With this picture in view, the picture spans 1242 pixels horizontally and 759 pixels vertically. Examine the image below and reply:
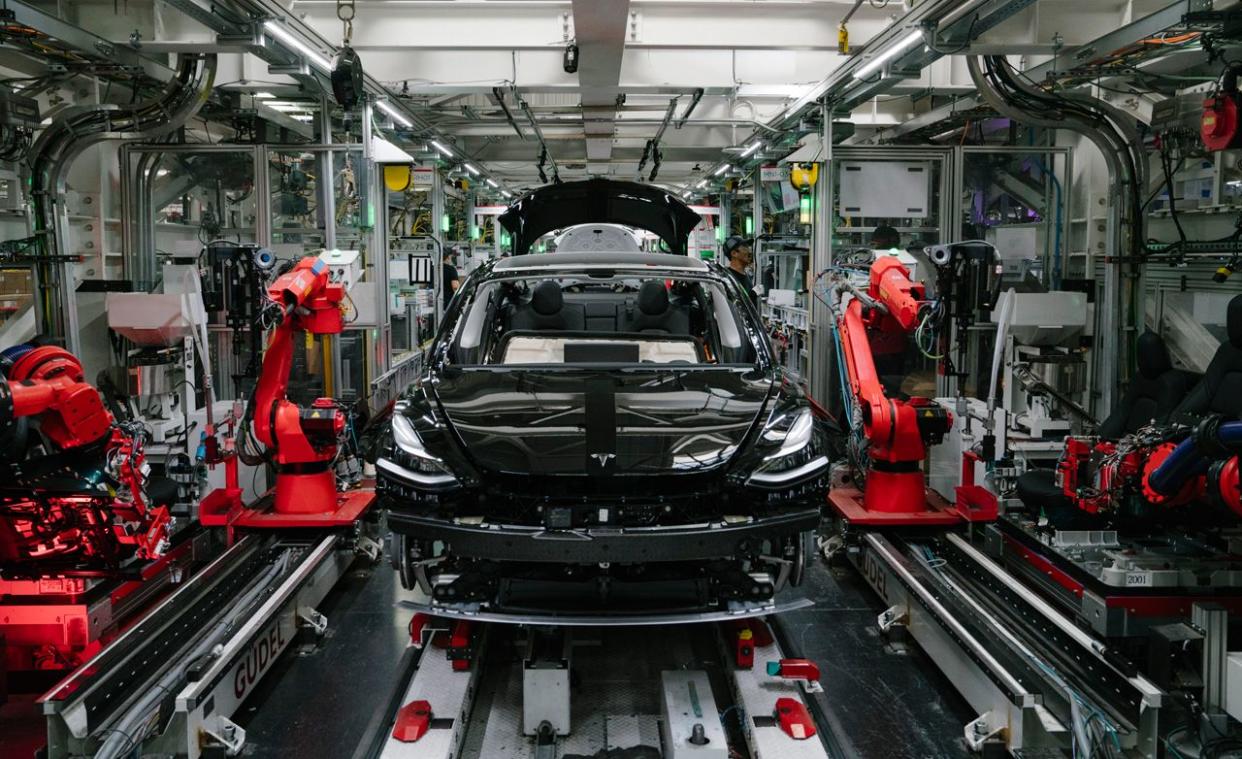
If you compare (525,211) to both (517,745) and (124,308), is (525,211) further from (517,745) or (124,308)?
(517,745)

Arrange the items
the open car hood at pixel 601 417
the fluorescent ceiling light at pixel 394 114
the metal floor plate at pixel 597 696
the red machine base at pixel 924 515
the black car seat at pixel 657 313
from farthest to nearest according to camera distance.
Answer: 1. the fluorescent ceiling light at pixel 394 114
2. the black car seat at pixel 657 313
3. the red machine base at pixel 924 515
4. the metal floor plate at pixel 597 696
5. the open car hood at pixel 601 417

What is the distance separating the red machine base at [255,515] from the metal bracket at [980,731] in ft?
10.5

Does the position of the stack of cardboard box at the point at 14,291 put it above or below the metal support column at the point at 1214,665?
above

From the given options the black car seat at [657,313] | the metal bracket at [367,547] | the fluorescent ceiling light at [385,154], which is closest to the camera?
the metal bracket at [367,547]

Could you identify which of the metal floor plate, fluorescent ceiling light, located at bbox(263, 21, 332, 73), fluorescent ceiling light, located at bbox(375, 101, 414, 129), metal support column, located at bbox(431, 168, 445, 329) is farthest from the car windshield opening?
metal support column, located at bbox(431, 168, 445, 329)

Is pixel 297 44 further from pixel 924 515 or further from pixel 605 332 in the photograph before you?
pixel 924 515

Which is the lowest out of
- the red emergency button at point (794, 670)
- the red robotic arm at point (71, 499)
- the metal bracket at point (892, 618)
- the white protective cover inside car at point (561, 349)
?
the metal bracket at point (892, 618)

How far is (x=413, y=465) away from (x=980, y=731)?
86.5 inches

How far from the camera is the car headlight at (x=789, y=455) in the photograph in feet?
10.5

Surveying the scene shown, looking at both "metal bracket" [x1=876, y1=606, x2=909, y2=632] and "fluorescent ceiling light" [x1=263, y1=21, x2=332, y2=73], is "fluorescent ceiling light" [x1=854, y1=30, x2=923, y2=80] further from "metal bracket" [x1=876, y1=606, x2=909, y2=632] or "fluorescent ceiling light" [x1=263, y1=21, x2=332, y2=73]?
"fluorescent ceiling light" [x1=263, y1=21, x2=332, y2=73]

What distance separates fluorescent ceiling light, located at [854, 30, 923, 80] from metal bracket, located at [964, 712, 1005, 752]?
361 centimetres

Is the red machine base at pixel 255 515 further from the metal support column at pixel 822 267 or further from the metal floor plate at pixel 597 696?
the metal support column at pixel 822 267

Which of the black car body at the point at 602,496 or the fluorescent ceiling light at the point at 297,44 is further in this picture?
the fluorescent ceiling light at the point at 297,44

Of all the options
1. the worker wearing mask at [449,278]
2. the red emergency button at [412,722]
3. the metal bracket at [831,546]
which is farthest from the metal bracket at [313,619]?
the worker wearing mask at [449,278]
